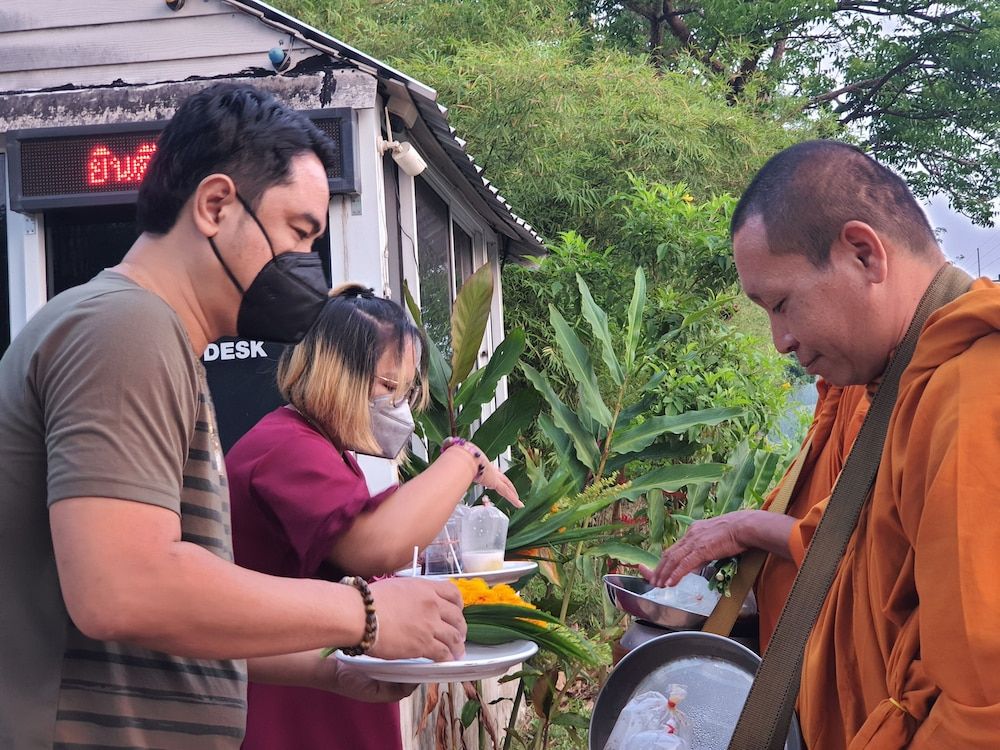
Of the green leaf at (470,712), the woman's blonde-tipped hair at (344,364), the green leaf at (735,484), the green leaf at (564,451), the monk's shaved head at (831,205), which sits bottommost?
the green leaf at (470,712)

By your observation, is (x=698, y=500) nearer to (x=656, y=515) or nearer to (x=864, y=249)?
(x=656, y=515)

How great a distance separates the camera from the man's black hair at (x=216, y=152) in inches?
65.5

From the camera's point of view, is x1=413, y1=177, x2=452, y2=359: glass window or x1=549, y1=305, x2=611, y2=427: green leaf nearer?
x1=549, y1=305, x2=611, y2=427: green leaf

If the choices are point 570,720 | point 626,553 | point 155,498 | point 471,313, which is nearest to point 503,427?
point 471,313

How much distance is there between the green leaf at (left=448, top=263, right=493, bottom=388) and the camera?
408cm

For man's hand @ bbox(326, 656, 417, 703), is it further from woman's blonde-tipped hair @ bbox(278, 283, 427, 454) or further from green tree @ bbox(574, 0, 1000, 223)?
green tree @ bbox(574, 0, 1000, 223)

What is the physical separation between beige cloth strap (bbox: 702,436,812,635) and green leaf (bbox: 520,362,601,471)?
1699 millimetres

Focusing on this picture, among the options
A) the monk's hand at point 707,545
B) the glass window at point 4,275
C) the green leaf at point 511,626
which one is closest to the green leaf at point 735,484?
the monk's hand at point 707,545

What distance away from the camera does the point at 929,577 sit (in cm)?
153

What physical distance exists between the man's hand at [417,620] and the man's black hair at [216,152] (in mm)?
649

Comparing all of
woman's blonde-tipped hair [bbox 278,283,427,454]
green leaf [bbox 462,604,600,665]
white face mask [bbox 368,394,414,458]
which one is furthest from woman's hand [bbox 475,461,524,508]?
green leaf [bbox 462,604,600,665]

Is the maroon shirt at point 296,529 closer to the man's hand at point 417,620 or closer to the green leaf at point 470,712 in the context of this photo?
the man's hand at point 417,620

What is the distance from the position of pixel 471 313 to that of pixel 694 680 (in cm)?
221

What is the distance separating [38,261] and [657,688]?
133 inches
